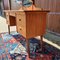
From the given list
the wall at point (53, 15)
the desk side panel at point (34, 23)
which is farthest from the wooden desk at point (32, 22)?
the wall at point (53, 15)

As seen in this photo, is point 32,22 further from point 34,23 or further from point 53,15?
point 53,15

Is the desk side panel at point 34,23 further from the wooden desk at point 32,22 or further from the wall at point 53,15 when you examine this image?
the wall at point 53,15

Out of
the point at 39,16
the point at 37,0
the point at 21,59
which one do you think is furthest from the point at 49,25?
the point at 21,59

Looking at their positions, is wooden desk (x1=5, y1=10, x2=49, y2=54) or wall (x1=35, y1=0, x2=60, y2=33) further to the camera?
wall (x1=35, y1=0, x2=60, y2=33)

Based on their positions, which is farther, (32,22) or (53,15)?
(53,15)

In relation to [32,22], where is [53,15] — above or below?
above

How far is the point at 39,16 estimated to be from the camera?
156 centimetres

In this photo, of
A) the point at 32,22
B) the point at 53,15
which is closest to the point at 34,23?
the point at 32,22

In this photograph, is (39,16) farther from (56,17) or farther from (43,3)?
(43,3)

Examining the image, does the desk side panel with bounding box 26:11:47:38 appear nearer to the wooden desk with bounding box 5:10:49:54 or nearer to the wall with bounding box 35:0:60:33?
the wooden desk with bounding box 5:10:49:54

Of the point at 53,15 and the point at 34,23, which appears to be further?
the point at 53,15

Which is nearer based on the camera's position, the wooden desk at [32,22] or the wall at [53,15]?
the wooden desk at [32,22]

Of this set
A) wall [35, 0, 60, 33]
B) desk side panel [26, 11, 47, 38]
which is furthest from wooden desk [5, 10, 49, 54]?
wall [35, 0, 60, 33]

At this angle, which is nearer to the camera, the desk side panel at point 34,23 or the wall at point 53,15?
the desk side panel at point 34,23
